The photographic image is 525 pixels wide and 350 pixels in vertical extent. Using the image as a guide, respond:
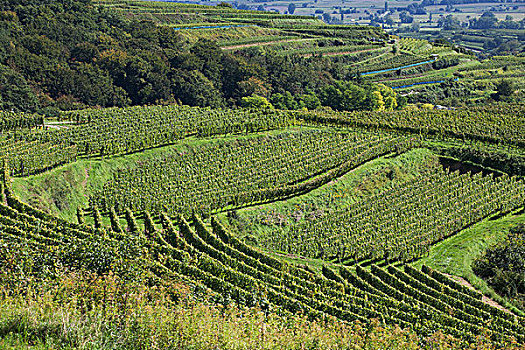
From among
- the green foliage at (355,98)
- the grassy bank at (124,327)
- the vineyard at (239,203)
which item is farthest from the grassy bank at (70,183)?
the green foliage at (355,98)

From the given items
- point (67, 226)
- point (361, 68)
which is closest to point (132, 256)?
point (67, 226)

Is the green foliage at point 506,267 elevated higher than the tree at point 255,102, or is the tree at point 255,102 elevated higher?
the tree at point 255,102

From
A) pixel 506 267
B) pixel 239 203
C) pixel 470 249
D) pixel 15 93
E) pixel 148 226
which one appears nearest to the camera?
pixel 506 267

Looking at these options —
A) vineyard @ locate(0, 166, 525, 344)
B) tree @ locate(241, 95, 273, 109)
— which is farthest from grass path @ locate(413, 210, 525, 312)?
tree @ locate(241, 95, 273, 109)

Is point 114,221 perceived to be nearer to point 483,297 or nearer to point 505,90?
point 483,297

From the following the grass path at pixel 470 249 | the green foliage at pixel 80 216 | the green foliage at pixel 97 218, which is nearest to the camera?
the grass path at pixel 470 249

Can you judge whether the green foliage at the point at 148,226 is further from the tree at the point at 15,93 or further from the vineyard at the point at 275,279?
the tree at the point at 15,93

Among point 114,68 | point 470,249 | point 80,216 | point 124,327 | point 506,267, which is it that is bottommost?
point 506,267

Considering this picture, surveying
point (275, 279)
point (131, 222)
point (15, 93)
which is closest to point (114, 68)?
point (15, 93)

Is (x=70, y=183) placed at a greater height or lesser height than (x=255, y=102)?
greater

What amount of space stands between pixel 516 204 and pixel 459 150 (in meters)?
11.2

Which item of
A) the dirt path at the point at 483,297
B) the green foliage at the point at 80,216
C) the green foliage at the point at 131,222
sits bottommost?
the dirt path at the point at 483,297

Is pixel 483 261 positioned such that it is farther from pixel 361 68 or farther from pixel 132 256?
pixel 361 68

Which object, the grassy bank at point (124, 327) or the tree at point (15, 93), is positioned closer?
the grassy bank at point (124, 327)
